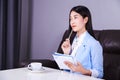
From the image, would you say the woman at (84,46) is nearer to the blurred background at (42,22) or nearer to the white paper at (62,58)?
the white paper at (62,58)

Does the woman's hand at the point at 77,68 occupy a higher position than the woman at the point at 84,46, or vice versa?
the woman at the point at 84,46

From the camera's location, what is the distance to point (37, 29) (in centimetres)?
339

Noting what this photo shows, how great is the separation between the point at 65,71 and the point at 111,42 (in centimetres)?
83

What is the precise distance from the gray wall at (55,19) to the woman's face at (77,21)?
978 mm

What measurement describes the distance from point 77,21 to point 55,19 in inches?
58.6

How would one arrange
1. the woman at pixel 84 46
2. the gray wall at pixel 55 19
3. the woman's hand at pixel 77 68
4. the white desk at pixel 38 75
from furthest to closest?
the gray wall at pixel 55 19 < the woman at pixel 84 46 < the woman's hand at pixel 77 68 < the white desk at pixel 38 75

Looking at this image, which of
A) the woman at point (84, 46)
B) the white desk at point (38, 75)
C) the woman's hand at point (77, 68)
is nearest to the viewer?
the white desk at point (38, 75)

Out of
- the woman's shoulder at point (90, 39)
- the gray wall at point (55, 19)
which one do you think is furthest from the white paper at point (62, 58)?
the gray wall at point (55, 19)

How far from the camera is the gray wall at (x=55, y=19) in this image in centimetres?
264

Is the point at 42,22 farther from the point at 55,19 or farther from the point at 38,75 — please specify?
the point at 38,75

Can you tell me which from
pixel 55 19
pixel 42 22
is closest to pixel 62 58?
pixel 55 19

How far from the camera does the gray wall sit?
8.66ft

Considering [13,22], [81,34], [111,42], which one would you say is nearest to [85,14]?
[81,34]

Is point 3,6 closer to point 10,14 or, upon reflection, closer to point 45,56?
point 10,14
